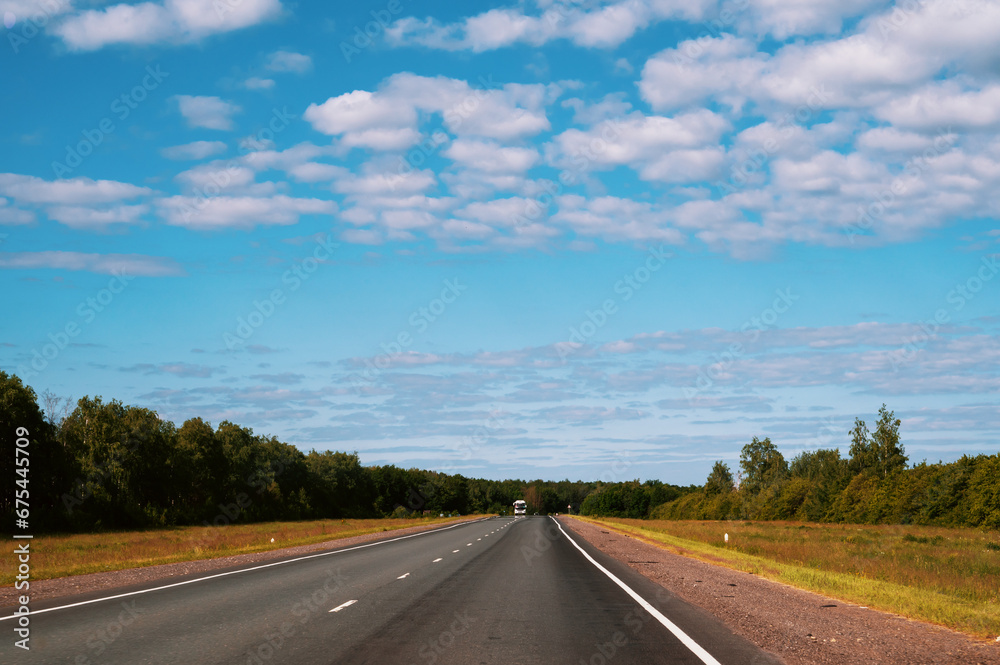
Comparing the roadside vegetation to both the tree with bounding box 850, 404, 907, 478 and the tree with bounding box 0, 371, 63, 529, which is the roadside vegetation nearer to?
the tree with bounding box 850, 404, 907, 478

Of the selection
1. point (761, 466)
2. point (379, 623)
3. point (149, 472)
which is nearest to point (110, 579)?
point (379, 623)

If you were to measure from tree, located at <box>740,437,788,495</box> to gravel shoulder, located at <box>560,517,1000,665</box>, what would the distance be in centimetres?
12159

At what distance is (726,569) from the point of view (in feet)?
81.5

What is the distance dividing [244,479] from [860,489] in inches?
2966

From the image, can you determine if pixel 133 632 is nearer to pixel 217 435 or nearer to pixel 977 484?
pixel 977 484

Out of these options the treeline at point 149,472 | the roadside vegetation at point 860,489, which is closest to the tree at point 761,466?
the roadside vegetation at point 860,489

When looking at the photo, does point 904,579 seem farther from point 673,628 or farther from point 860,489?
point 860,489

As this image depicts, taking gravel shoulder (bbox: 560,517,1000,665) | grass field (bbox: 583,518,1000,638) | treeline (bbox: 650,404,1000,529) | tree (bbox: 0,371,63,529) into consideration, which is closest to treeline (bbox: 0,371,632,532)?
tree (bbox: 0,371,63,529)

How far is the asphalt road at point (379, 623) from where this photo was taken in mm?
9070

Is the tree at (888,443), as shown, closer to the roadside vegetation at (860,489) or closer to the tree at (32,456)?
the roadside vegetation at (860,489)

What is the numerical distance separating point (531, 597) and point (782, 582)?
792 centimetres

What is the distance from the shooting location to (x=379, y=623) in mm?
11555

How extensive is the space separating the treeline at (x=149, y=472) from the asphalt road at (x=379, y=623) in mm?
47823

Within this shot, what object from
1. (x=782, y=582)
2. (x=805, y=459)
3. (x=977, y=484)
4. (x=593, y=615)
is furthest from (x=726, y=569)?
(x=805, y=459)
